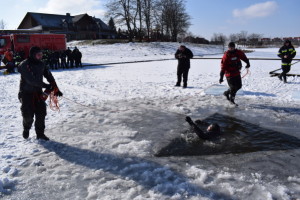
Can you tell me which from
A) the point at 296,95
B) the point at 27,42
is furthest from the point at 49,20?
the point at 296,95

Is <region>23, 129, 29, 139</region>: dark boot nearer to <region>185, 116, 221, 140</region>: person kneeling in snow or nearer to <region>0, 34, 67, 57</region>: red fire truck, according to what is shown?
<region>185, 116, 221, 140</region>: person kneeling in snow

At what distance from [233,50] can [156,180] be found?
4.80 meters

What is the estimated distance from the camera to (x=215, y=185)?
3215mm

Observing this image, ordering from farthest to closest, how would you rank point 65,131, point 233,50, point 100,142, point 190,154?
point 233,50
point 65,131
point 100,142
point 190,154

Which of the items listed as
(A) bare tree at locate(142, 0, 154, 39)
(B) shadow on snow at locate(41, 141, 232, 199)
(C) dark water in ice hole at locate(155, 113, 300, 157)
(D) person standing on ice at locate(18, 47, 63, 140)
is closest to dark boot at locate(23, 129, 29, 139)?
(D) person standing on ice at locate(18, 47, 63, 140)

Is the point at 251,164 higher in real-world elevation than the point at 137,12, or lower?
lower

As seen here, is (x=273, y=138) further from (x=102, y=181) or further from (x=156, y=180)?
(x=102, y=181)

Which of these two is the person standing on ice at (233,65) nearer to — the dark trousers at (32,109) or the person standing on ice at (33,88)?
the person standing on ice at (33,88)

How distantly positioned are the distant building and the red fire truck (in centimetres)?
2996

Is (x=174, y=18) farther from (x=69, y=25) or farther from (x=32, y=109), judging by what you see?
(x=32, y=109)

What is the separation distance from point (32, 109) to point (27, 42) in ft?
64.9

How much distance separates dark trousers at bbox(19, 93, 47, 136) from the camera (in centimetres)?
456

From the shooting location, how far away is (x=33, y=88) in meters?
4.57

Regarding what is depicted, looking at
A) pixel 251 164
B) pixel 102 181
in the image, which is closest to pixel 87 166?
pixel 102 181
